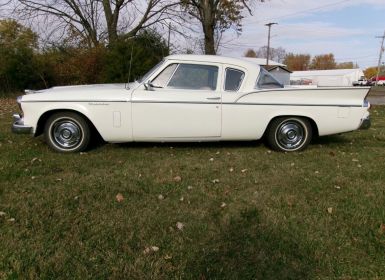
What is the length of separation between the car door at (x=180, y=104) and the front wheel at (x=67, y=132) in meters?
0.84

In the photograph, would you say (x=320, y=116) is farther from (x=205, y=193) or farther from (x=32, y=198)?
(x=32, y=198)

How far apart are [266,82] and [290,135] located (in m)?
0.99

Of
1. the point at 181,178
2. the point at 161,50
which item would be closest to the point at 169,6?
the point at 161,50

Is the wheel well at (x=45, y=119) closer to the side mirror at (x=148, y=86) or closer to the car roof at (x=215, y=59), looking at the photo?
the side mirror at (x=148, y=86)

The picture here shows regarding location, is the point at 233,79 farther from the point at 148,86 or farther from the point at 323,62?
the point at 323,62

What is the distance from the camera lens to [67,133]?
5.91m

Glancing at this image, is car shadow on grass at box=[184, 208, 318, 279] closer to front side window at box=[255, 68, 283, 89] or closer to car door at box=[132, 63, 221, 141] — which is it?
car door at box=[132, 63, 221, 141]

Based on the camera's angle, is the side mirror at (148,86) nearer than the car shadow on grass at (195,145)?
Yes

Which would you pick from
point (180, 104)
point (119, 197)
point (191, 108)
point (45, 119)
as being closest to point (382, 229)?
point (119, 197)

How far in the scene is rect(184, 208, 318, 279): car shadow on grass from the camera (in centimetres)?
277

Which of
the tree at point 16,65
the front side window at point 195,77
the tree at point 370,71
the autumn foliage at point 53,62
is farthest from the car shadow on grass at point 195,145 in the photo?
the tree at point 370,71

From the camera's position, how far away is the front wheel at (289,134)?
6.19 meters

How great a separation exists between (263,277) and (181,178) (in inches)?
85.9

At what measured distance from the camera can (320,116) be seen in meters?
6.10
